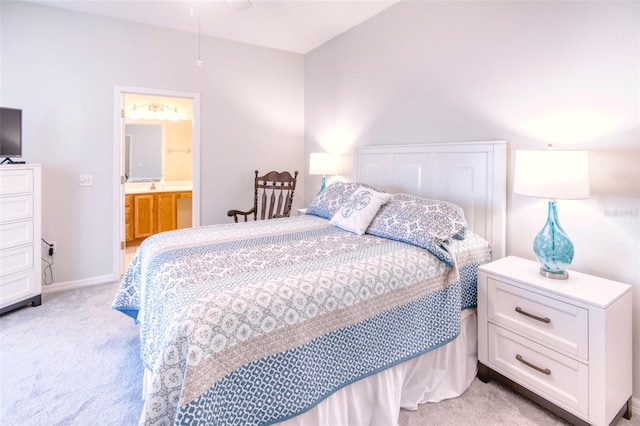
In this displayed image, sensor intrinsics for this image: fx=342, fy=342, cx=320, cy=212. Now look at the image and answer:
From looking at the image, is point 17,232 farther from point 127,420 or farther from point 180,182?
point 180,182

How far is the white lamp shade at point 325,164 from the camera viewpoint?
3.70m

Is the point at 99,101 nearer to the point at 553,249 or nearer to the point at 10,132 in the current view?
the point at 10,132

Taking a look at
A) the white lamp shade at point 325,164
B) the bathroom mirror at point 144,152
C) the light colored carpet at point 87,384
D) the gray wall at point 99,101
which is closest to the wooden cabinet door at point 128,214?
the bathroom mirror at point 144,152

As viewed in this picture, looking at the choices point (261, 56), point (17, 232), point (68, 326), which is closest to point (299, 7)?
point (261, 56)

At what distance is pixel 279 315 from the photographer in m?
1.31

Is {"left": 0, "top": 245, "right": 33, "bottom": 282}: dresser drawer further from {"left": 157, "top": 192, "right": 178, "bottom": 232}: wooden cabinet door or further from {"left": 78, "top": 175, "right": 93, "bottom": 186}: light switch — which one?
{"left": 157, "top": 192, "right": 178, "bottom": 232}: wooden cabinet door

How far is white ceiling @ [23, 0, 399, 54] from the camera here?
10.2 ft

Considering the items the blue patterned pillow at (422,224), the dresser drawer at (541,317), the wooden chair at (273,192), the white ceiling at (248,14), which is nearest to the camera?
the dresser drawer at (541,317)

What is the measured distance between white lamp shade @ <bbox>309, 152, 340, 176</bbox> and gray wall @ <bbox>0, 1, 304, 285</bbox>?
3.16 ft

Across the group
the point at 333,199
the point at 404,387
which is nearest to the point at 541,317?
the point at 404,387

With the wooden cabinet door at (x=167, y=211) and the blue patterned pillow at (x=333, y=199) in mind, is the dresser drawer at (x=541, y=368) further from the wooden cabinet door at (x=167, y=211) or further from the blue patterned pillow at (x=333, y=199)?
the wooden cabinet door at (x=167, y=211)

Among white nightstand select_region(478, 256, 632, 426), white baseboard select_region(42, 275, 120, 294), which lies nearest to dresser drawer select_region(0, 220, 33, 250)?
white baseboard select_region(42, 275, 120, 294)

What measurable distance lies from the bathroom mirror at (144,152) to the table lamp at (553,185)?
5.27 metres

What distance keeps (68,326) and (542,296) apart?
128 inches
